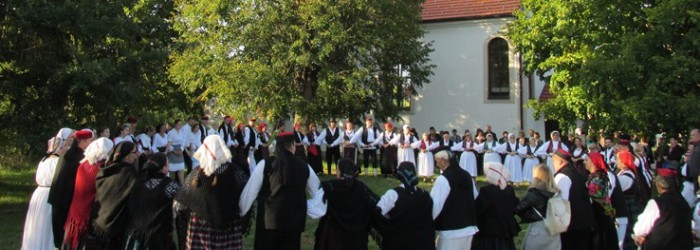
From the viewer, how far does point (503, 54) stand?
30.4 meters

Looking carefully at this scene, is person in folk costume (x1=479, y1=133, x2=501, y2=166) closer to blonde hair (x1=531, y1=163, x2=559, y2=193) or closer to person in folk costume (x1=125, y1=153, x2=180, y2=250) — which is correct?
blonde hair (x1=531, y1=163, x2=559, y2=193)

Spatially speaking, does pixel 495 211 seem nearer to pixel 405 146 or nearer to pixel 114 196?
pixel 114 196

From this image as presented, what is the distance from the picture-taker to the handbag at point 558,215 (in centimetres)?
669

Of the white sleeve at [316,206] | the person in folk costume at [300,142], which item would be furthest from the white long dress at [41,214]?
the person in folk costume at [300,142]

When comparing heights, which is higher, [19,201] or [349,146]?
[349,146]

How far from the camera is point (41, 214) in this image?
6.93 metres

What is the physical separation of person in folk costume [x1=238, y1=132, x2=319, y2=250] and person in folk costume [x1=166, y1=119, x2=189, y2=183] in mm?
8635

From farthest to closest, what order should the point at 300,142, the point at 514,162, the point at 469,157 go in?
the point at 469,157
the point at 514,162
the point at 300,142

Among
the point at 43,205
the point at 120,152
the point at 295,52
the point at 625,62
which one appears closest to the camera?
the point at 120,152

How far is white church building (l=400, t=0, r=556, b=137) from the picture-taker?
29.8 metres

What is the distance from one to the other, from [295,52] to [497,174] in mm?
17636

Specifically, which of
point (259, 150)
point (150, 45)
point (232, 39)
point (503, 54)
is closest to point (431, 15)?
point (503, 54)

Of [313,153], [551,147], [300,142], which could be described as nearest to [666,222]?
[551,147]

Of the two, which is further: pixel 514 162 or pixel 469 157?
pixel 469 157
